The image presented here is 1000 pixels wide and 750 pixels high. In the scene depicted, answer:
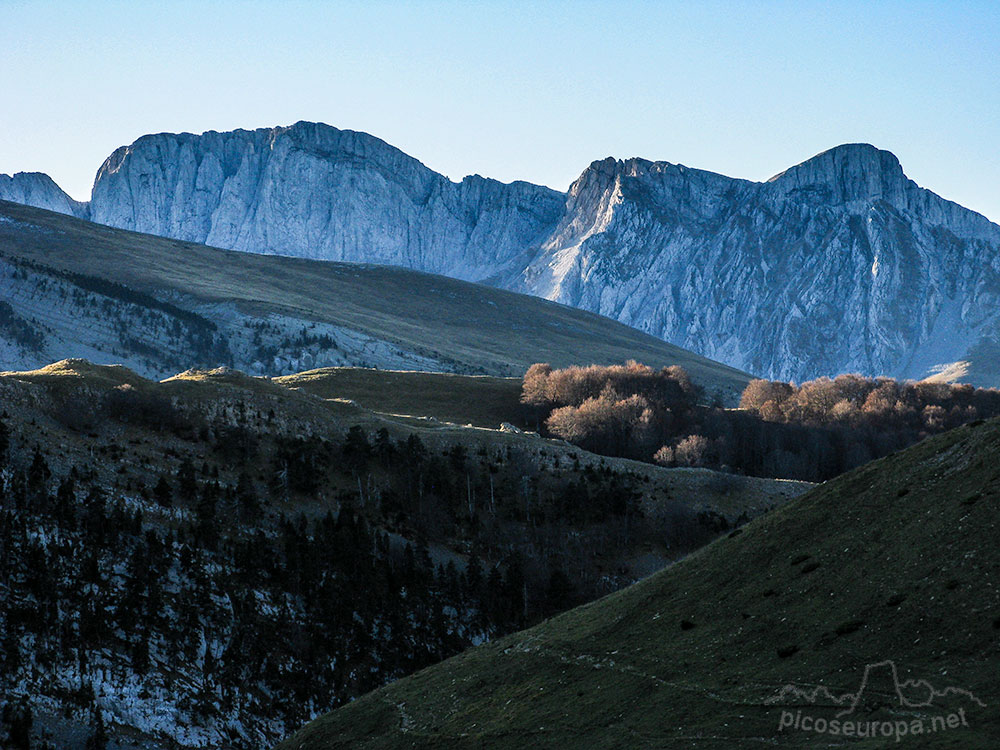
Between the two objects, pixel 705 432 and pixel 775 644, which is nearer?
pixel 775 644

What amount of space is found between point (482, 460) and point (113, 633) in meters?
58.6

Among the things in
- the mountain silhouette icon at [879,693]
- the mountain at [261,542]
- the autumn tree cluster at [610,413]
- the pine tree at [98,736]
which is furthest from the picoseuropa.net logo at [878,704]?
the autumn tree cluster at [610,413]

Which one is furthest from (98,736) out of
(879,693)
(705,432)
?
(705,432)

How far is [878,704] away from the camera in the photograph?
31656 millimetres

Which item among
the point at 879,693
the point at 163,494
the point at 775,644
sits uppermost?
the point at 879,693

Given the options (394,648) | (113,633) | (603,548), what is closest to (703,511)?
(603,548)

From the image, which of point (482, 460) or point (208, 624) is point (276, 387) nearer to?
point (482, 460)

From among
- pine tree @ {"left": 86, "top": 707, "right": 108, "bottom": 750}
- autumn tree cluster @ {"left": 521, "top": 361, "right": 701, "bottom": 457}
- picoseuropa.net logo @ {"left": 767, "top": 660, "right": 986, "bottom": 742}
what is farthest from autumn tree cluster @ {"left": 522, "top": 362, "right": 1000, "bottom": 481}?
picoseuropa.net logo @ {"left": 767, "top": 660, "right": 986, "bottom": 742}

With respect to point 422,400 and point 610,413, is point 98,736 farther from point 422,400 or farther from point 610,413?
point 422,400

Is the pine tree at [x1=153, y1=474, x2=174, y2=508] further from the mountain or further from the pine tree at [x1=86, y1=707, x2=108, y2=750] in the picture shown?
the pine tree at [x1=86, y1=707, x2=108, y2=750]

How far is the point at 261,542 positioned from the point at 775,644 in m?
58.8

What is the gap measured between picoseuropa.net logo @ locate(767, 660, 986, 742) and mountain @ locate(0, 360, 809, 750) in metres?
39.2

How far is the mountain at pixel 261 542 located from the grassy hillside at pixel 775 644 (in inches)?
706

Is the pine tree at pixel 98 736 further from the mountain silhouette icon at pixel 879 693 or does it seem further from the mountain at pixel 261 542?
the mountain silhouette icon at pixel 879 693
